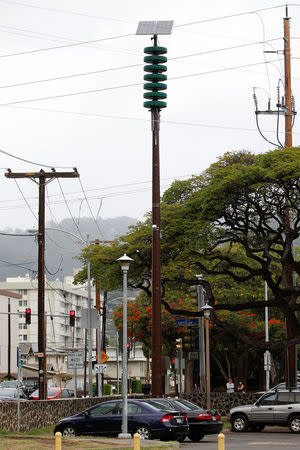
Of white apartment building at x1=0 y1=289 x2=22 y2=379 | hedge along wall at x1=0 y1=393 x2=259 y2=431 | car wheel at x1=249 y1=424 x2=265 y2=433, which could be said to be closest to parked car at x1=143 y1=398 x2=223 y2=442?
car wheel at x1=249 y1=424 x2=265 y2=433

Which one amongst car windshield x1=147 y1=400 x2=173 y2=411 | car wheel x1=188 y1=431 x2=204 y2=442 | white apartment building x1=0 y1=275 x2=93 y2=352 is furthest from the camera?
white apartment building x1=0 y1=275 x2=93 y2=352

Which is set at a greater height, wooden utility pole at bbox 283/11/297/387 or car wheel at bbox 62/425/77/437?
wooden utility pole at bbox 283/11/297/387

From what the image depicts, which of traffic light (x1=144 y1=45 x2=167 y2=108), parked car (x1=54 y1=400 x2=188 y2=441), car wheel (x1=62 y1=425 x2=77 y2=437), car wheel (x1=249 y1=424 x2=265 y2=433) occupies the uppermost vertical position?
traffic light (x1=144 y1=45 x2=167 y2=108)

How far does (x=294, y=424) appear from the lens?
3148 cm

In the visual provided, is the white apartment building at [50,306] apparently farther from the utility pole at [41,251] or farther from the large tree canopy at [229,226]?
the large tree canopy at [229,226]

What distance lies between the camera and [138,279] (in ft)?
125

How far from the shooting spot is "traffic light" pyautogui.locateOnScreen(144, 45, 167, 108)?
29859 millimetres

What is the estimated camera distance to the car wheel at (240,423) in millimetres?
32522

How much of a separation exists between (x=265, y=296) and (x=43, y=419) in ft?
97.0

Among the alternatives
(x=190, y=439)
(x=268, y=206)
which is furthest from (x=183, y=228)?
(x=190, y=439)

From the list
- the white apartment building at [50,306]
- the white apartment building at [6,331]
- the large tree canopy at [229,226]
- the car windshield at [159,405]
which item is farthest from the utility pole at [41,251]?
the white apartment building at [50,306]

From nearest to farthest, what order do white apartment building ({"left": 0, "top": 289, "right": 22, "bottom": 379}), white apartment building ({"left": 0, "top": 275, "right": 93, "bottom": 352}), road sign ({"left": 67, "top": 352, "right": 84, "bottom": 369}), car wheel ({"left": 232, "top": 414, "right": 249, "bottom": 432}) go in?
car wheel ({"left": 232, "top": 414, "right": 249, "bottom": 432}), road sign ({"left": 67, "top": 352, "right": 84, "bottom": 369}), white apartment building ({"left": 0, "top": 289, "right": 22, "bottom": 379}), white apartment building ({"left": 0, "top": 275, "right": 93, "bottom": 352})

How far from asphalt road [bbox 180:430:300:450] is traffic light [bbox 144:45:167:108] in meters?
11.1

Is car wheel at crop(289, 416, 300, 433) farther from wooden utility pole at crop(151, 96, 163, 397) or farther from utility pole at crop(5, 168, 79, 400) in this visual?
utility pole at crop(5, 168, 79, 400)
